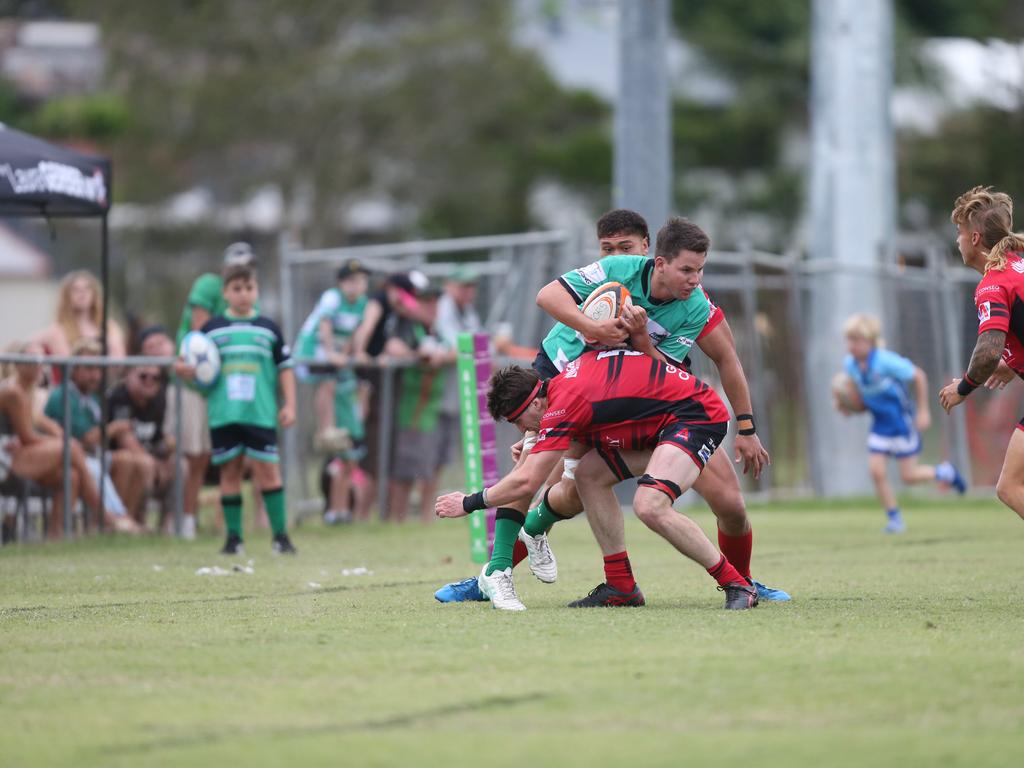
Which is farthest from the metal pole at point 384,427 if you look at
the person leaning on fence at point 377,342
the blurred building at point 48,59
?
the blurred building at point 48,59

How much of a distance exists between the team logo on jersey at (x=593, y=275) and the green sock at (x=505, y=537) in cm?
113

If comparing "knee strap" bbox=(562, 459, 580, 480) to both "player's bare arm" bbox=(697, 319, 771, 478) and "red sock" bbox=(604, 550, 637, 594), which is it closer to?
"red sock" bbox=(604, 550, 637, 594)

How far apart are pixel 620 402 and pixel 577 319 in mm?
434

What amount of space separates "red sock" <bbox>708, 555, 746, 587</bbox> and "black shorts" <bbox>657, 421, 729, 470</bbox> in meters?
0.45

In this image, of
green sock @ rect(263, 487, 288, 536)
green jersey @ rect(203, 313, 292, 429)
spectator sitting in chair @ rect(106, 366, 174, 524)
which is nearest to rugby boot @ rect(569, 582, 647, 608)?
green sock @ rect(263, 487, 288, 536)

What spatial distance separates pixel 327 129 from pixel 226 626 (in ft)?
144

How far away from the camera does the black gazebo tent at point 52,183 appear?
493 inches

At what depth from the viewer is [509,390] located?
802 centimetres

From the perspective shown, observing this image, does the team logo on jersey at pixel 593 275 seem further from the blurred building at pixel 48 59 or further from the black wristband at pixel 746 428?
the blurred building at pixel 48 59

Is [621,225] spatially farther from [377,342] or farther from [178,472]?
[377,342]

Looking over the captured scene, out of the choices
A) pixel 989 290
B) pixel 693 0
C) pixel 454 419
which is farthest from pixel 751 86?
pixel 989 290

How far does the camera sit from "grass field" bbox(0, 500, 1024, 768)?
484 cm

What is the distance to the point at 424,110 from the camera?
5116cm

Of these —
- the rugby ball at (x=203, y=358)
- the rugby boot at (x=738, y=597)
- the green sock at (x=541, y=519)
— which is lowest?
the rugby boot at (x=738, y=597)
